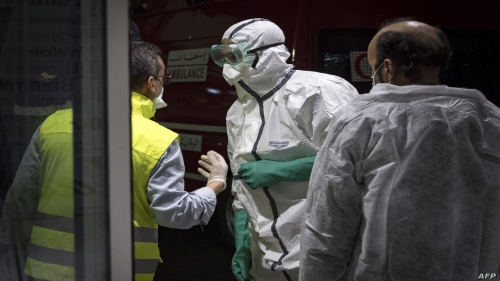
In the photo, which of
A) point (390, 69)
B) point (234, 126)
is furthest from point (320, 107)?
point (390, 69)

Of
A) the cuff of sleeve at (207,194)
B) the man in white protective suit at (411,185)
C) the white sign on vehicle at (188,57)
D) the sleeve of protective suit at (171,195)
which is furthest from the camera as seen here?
the white sign on vehicle at (188,57)

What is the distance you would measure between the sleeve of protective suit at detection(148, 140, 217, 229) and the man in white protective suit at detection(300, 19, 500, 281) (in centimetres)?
58

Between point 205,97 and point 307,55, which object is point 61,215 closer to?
point 307,55

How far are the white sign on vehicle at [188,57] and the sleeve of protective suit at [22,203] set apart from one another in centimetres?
338

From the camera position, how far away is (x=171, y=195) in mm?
2113

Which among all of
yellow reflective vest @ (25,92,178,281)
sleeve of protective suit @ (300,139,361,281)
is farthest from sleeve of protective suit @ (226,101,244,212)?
yellow reflective vest @ (25,92,178,281)

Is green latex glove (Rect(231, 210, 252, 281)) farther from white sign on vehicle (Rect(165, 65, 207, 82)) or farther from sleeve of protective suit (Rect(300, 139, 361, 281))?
white sign on vehicle (Rect(165, 65, 207, 82))

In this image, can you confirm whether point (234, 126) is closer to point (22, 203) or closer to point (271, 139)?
point (271, 139)

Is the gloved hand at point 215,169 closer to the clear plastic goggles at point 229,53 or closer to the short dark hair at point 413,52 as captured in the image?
the clear plastic goggles at point 229,53

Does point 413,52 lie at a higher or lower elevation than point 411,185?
higher

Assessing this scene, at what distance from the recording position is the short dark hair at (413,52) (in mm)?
1699

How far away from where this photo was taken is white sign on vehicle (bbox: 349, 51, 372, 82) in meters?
4.27

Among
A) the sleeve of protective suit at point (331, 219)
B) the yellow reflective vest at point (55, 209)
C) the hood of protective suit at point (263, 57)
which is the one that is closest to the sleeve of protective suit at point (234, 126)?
the hood of protective suit at point (263, 57)

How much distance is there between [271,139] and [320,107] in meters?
0.24
